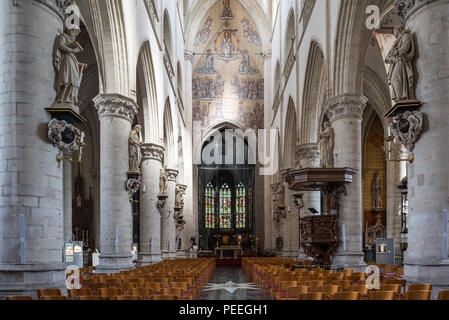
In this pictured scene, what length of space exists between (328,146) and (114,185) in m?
7.29

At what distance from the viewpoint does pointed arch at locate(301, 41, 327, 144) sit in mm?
21594

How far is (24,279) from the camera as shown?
824 centimetres

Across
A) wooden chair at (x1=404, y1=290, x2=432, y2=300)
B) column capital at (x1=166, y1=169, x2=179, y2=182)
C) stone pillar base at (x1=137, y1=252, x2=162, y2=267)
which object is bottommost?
stone pillar base at (x1=137, y1=252, x2=162, y2=267)

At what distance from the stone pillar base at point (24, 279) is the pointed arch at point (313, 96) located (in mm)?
16008

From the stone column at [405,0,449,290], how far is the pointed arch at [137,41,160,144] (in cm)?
1350

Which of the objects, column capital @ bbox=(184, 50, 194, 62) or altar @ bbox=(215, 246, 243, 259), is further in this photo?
column capital @ bbox=(184, 50, 194, 62)

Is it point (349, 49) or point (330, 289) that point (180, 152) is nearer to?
point (349, 49)

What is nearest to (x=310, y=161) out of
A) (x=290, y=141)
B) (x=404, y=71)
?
(x=290, y=141)

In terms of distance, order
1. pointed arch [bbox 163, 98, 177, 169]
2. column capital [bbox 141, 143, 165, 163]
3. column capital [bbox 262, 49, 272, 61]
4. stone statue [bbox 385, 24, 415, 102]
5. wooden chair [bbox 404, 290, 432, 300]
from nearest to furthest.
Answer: wooden chair [bbox 404, 290, 432, 300]
stone statue [bbox 385, 24, 415, 102]
column capital [bbox 141, 143, 165, 163]
pointed arch [bbox 163, 98, 177, 169]
column capital [bbox 262, 49, 272, 61]

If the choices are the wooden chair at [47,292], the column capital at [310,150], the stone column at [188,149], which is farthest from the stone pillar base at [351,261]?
the stone column at [188,149]

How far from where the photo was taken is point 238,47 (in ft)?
144

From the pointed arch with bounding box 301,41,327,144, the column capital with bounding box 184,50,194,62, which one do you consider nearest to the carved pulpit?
the pointed arch with bounding box 301,41,327,144

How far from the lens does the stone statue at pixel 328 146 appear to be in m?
16.2

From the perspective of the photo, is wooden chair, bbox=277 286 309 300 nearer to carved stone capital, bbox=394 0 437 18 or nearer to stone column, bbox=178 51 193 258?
carved stone capital, bbox=394 0 437 18
